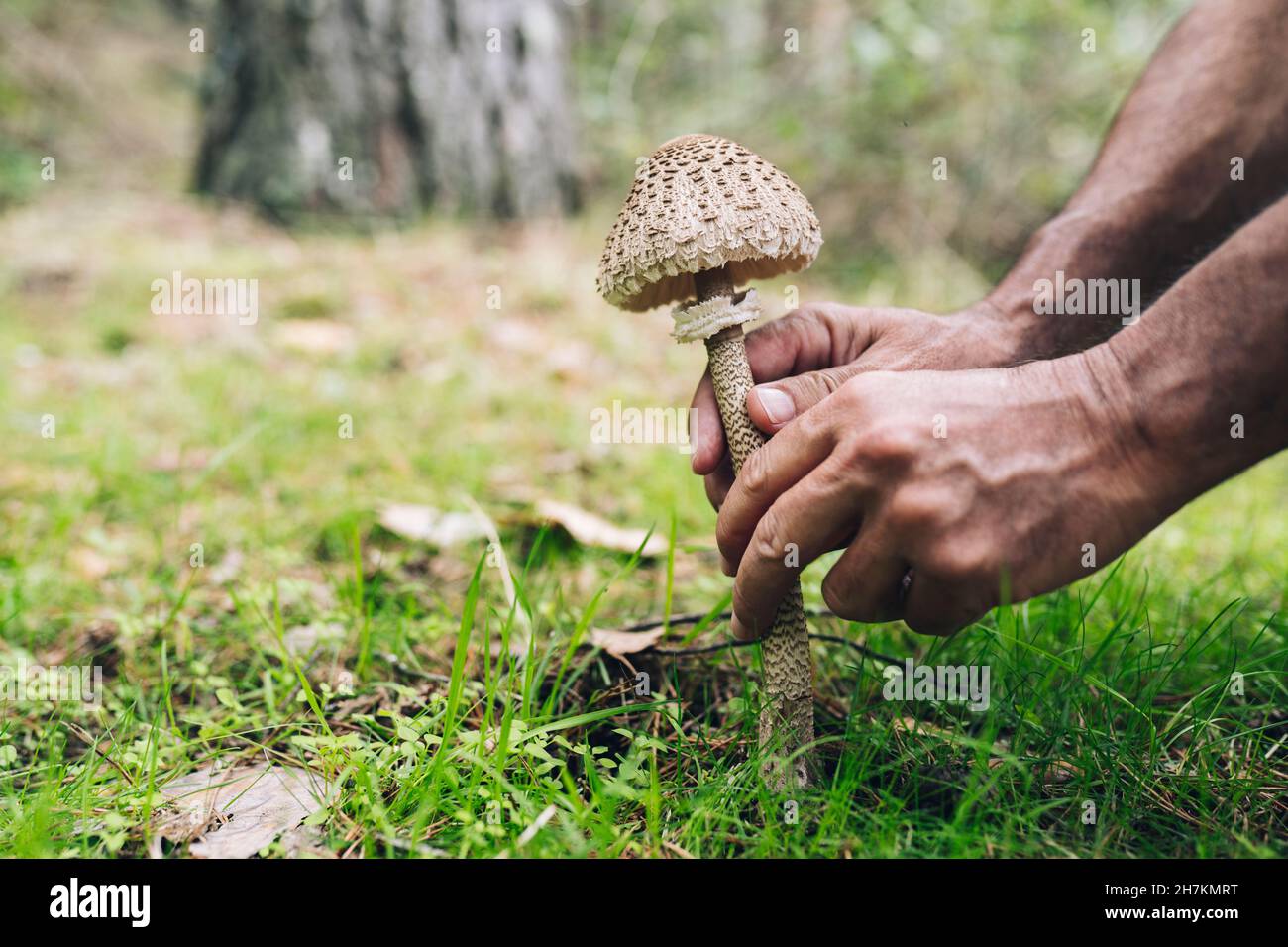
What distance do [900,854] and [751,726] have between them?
1.60ft

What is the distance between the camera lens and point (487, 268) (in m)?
6.32

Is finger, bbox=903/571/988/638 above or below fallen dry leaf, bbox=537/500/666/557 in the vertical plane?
below

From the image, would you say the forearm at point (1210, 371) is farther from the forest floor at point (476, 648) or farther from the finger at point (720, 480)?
the finger at point (720, 480)

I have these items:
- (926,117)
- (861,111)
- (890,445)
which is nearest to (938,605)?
(890,445)

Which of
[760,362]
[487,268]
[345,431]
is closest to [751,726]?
[760,362]

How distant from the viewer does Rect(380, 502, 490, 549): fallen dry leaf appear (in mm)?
3305

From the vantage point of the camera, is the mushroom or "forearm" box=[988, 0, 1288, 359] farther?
"forearm" box=[988, 0, 1288, 359]

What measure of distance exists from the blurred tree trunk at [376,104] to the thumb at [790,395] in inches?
210

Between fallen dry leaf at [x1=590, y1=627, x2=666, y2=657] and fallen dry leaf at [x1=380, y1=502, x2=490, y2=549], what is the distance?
90 cm

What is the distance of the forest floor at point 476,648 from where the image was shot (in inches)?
72.0

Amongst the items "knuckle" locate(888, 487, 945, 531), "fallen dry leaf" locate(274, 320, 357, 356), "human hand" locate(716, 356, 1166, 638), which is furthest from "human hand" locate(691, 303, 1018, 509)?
"fallen dry leaf" locate(274, 320, 357, 356)

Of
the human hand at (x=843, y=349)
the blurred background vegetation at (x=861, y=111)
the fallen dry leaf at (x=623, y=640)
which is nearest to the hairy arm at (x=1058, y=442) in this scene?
the human hand at (x=843, y=349)

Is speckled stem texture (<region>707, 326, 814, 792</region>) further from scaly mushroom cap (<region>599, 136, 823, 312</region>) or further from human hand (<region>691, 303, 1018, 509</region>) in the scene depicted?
scaly mushroom cap (<region>599, 136, 823, 312</region>)
